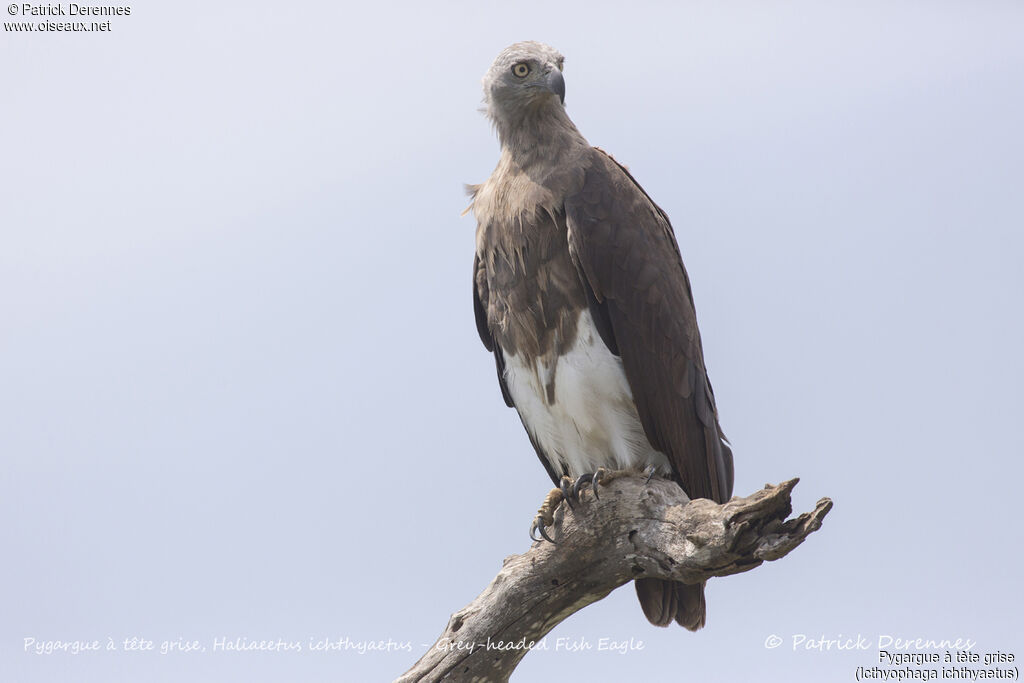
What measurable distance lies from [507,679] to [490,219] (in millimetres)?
2529

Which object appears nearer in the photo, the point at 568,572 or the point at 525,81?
the point at 568,572

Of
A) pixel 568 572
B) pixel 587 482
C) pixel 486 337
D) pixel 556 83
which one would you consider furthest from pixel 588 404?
pixel 556 83

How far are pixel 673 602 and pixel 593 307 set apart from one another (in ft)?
5.49

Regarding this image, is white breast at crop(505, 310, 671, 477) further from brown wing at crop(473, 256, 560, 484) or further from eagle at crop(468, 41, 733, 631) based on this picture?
brown wing at crop(473, 256, 560, 484)

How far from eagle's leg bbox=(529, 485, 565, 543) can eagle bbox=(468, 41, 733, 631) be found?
12 millimetres

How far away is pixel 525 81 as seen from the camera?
564 centimetres

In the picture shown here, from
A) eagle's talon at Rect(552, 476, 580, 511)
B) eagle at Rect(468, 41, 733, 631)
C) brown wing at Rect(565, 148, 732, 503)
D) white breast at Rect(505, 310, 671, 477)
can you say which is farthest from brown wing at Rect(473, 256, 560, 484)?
eagle's talon at Rect(552, 476, 580, 511)

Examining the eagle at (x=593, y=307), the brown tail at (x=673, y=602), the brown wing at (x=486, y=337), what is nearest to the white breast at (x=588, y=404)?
the eagle at (x=593, y=307)

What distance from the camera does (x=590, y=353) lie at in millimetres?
5352

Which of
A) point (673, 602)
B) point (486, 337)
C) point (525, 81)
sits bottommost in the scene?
point (673, 602)

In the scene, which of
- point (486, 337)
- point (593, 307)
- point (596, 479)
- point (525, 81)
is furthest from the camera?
point (486, 337)

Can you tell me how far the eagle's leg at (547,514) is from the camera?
5316 millimetres

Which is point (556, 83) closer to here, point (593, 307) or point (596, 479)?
point (593, 307)

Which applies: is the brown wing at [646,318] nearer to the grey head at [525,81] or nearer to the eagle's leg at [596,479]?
the eagle's leg at [596,479]
